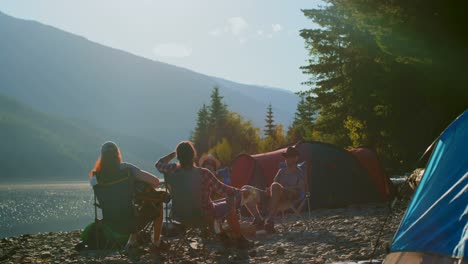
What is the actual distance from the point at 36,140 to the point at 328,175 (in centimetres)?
19837

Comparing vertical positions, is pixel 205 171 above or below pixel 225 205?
above

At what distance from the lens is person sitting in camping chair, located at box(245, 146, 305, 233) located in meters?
10.3

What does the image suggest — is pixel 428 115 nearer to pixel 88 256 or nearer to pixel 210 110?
pixel 88 256

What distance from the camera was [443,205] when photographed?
545 centimetres

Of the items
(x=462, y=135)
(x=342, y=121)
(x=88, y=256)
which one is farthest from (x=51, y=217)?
(x=462, y=135)

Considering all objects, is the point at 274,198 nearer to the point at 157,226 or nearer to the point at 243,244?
the point at 243,244

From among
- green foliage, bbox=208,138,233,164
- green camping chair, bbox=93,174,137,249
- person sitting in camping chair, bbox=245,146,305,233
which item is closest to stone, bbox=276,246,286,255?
person sitting in camping chair, bbox=245,146,305,233

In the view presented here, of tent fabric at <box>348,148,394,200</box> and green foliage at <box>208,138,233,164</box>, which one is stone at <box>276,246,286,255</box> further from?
green foliage at <box>208,138,233,164</box>

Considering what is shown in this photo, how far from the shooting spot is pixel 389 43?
1811 centimetres

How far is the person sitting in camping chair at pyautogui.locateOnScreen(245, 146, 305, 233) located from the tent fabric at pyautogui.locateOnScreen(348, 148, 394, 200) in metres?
4.92

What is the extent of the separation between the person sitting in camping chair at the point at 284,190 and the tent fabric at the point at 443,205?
4.44m

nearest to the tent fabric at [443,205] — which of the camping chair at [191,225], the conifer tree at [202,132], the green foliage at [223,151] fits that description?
the camping chair at [191,225]

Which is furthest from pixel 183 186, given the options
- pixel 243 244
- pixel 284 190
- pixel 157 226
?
pixel 284 190

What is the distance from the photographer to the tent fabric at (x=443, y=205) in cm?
518
